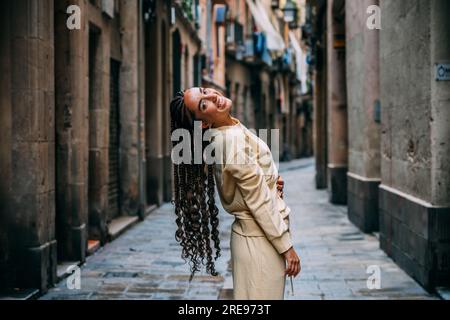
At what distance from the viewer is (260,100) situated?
4397cm

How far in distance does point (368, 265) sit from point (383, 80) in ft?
8.85

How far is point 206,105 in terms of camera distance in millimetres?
3826

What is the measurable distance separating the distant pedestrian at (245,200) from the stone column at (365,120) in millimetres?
8879

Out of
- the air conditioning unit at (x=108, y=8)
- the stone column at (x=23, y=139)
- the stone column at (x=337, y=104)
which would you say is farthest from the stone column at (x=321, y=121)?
the stone column at (x=23, y=139)

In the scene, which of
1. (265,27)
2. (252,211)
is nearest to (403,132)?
(252,211)

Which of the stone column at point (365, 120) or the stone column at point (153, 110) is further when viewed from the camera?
the stone column at point (153, 110)

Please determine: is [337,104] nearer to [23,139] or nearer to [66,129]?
[66,129]

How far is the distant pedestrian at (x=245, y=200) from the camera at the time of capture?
378 cm

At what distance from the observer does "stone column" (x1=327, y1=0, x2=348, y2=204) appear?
17578mm

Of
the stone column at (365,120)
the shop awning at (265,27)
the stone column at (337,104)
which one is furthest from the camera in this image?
the shop awning at (265,27)

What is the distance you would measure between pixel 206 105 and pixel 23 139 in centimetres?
438

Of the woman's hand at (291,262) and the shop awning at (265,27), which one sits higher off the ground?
the shop awning at (265,27)

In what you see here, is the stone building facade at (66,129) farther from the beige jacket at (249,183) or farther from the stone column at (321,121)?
the stone column at (321,121)

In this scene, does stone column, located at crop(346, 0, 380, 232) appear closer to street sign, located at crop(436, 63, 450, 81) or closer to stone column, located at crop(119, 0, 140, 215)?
stone column, located at crop(119, 0, 140, 215)
